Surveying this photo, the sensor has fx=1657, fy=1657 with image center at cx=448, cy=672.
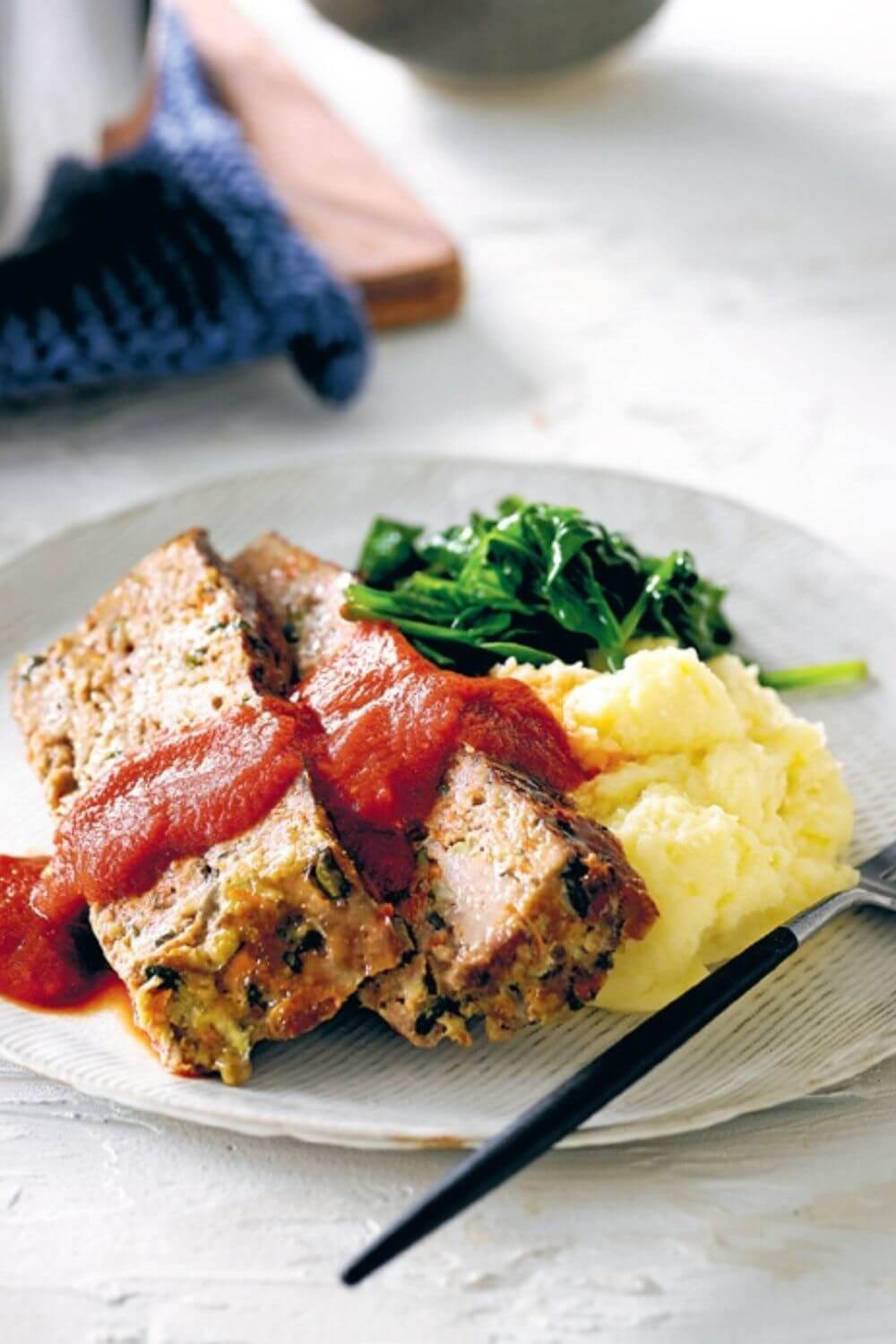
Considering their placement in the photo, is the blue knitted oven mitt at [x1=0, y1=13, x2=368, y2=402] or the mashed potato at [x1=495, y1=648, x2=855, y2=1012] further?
the blue knitted oven mitt at [x1=0, y1=13, x2=368, y2=402]

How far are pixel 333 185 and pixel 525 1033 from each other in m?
5.17

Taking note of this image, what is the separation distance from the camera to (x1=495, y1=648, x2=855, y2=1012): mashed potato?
385 centimetres

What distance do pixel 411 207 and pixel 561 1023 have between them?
4.74 meters

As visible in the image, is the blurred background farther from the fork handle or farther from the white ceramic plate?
the fork handle

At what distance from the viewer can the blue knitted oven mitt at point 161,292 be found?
6414mm

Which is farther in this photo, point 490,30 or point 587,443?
point 490,30

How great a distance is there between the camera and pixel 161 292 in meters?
6.61

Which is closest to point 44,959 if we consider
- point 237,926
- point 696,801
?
point 237,926

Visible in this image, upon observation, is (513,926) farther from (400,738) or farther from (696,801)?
(696,801)

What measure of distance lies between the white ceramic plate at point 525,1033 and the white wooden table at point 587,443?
0.60 feet

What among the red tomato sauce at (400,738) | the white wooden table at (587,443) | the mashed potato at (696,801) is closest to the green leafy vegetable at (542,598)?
the mashed potato at (696,801)

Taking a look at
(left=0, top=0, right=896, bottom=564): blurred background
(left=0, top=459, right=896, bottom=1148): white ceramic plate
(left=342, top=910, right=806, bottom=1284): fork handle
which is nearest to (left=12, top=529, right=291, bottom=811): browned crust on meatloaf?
(left=0, top=459, right=896, bottom=1148): white ceramic plate

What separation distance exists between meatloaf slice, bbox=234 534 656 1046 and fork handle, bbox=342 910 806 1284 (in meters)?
0.25

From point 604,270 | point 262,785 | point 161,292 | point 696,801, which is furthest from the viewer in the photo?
point 604,270
